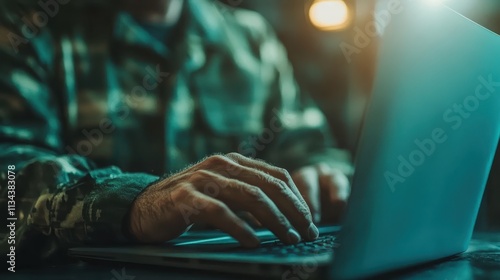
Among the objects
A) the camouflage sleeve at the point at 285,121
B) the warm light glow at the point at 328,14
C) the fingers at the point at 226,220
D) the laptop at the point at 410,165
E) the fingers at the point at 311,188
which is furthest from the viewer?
the warm light glow at the point at 328,14

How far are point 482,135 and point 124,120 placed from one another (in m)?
0.83

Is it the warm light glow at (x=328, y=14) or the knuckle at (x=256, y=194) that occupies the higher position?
the warm light glow at (x=328, y=14)

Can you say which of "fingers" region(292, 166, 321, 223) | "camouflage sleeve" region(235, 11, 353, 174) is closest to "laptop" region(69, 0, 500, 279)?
"fingers" region(292, 166, 321, 223)

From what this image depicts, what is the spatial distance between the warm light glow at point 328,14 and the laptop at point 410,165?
4.97ft

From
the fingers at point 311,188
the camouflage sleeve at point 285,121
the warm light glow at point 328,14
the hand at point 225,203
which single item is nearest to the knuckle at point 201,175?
the hand at point 225,203

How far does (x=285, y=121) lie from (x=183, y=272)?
1.05m

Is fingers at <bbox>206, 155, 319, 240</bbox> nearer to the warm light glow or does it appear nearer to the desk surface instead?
the desk surface

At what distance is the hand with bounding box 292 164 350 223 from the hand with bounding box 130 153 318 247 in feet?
1.17

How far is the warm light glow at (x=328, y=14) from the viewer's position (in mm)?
1971

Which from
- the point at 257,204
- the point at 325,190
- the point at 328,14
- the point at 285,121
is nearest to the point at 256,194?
the point at 257,204

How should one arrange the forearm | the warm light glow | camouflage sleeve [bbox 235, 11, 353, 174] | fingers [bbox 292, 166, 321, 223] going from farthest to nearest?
1. the warm light glow
2. camouflage sleeve [bbox 235, 11, 353, 174]
3. fingers [bbox 292, 166, 321, 223]
4. the forearm

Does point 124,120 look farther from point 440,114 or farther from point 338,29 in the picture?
point 338,29

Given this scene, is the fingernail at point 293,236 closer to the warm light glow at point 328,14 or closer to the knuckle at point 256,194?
the knuckle at point 256,194

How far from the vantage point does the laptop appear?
1.21 ft
